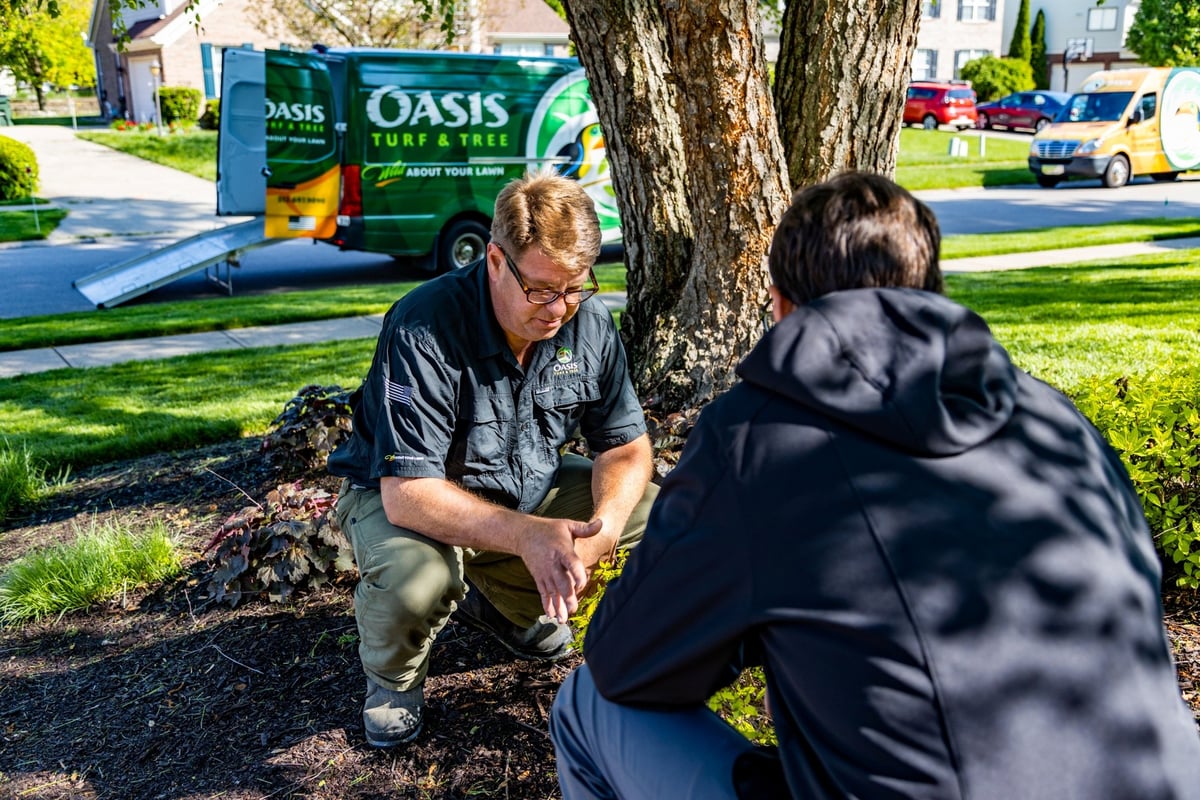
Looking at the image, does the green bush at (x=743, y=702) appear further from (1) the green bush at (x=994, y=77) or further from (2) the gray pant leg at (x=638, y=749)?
(1) the green bush at (x=994, y=77)

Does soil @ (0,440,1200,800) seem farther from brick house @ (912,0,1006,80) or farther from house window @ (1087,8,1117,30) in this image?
house window @ (1087,8,1117,30)

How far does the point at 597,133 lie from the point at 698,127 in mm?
8722

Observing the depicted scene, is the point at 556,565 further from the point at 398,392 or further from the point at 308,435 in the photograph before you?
the point at 308,435

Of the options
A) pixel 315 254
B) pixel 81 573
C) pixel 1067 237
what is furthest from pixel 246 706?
pixel 1067 237

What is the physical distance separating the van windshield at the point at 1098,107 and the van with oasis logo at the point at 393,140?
1371 cm

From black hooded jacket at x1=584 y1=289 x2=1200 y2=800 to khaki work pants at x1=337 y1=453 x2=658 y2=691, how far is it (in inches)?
52.1

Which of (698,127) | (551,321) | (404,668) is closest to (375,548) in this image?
(404,668)

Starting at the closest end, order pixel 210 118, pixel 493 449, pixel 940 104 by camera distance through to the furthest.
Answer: pixel 493 449 < pixel 210 118 < pixel 940 104

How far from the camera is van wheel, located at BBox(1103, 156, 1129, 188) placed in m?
21.4

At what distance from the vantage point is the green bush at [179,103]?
109ft

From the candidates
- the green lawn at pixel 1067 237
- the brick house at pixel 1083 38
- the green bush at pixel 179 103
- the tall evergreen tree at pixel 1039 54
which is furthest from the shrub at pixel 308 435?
the tall evergreen tree at pixel 1039 54

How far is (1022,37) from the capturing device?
46.9 meters

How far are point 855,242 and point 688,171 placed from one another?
2.63 m

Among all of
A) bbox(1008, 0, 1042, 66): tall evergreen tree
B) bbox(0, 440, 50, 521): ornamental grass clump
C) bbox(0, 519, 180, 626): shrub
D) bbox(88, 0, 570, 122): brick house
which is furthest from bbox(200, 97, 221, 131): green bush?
bbox(1008, 0, 1042, 66): tall evergreen tree
